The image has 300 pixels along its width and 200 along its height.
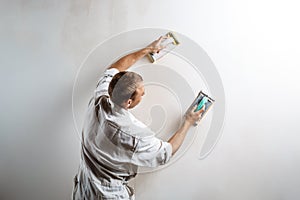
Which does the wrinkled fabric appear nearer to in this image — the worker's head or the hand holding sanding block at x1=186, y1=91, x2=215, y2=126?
the worker's head

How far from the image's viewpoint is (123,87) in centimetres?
145

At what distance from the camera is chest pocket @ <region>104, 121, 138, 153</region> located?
143cm

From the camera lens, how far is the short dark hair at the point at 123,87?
145 cm

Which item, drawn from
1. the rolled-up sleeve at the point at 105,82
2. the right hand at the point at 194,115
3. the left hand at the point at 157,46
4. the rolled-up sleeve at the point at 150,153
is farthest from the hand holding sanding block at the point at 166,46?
the rolled-up sleeve at the point at 150,153

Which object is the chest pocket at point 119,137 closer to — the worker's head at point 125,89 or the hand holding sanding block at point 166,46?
the worker's head at point 125,89
